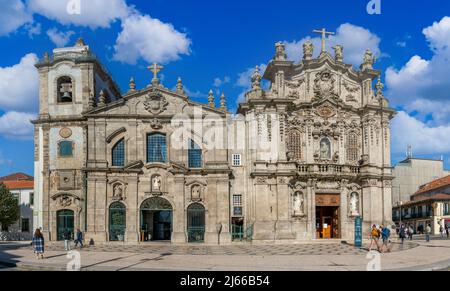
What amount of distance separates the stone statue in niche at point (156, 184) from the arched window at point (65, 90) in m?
10.6

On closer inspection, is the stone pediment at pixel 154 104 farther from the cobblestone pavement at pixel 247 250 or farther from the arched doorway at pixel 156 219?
the cobblestone pavement at pixel 247 250

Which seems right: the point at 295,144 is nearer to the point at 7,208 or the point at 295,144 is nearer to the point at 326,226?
the point at 326,226

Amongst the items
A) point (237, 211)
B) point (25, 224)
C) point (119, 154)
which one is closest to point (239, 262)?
point (237, 211)

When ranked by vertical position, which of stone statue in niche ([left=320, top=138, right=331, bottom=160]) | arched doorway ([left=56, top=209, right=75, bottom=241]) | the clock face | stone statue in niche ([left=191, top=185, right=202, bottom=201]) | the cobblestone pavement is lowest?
the cobblestone pavement

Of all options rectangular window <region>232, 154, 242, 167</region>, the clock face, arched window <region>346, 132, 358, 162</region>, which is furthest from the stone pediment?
arched window <region>346, 132, 358, 162</region>

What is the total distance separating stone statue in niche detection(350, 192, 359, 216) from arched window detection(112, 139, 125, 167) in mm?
20626

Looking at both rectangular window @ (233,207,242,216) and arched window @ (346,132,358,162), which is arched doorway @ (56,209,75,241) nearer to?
rectangular window @ (233,207,242,216)

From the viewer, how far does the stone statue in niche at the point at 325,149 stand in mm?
46750

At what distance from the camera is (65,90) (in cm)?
4553

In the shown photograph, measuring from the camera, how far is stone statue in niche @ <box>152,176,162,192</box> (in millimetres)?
43344
